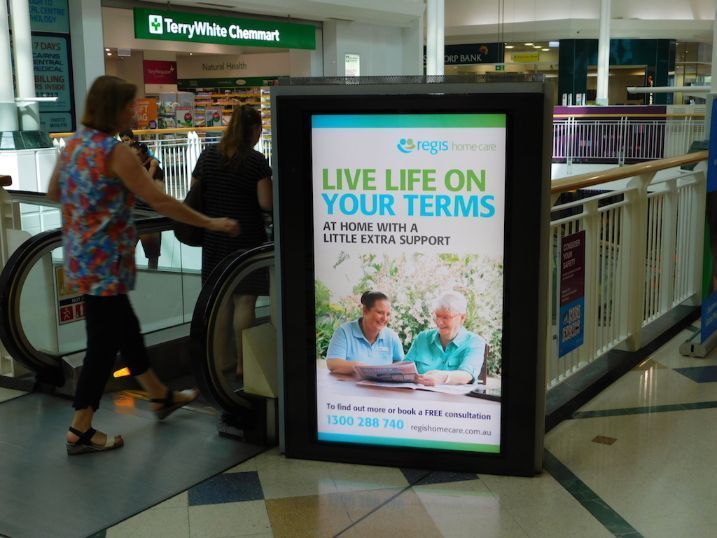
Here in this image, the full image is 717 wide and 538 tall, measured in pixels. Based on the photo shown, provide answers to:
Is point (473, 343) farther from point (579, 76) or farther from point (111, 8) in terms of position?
point (579, 76)

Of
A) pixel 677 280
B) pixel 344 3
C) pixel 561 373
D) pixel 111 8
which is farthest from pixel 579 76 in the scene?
pixel 561 373

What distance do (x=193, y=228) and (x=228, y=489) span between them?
→ 59.3 inches

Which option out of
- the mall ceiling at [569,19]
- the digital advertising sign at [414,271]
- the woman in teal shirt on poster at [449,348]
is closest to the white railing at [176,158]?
the digital advertising sign at [414,271]

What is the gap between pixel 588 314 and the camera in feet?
13.4

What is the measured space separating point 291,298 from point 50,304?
1771 mm

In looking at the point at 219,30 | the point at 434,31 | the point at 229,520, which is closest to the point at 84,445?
the point at 229,520

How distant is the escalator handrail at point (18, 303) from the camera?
414 centimetres

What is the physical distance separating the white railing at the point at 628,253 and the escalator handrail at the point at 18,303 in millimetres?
2025

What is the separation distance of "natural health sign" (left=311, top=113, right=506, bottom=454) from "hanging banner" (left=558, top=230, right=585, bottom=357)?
0.85m

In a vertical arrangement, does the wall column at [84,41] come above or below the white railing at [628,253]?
above

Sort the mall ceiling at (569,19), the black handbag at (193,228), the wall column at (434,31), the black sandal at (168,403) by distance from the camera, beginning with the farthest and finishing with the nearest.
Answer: the mall ceiling at (569,19) → the wall column at (434,31) → the black handbag at (193,228) → the black sandal at (168,403)

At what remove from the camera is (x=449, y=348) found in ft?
10.0

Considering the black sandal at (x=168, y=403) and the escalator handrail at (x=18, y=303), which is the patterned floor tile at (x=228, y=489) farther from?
the escalator handrail at (x=18, y=303)

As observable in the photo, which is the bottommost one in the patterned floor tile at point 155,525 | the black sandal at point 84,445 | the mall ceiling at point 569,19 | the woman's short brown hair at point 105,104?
the patterned floor tile at point 155,525
